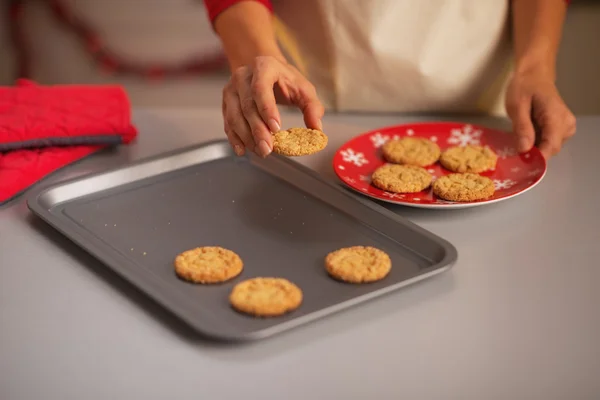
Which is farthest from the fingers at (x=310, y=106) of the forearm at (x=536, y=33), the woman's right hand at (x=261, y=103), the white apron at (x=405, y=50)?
the forearm at (x=536, y=33)

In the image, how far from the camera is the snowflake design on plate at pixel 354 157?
53.9 inches

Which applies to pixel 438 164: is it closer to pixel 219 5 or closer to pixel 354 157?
pixel 354 157

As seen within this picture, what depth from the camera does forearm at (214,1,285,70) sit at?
1492 millimetres

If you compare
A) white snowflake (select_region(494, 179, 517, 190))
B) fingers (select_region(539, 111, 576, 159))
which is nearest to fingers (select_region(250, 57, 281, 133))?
white snowflake (select_region(494, 179, 517, 190))

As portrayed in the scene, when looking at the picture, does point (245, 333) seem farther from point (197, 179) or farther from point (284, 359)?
point (197, 179)

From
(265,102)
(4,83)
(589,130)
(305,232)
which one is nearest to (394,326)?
(305,232)

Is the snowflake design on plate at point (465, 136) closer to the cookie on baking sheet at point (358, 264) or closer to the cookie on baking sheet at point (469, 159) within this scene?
the cookie on baking sheet at point (469, 159)

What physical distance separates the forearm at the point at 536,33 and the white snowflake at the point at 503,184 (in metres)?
0.29

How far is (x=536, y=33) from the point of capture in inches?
60.2

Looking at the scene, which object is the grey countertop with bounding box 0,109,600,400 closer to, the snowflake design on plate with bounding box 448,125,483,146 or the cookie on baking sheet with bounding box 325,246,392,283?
the cookie on baking sheet with bounding box 325,246,392,283

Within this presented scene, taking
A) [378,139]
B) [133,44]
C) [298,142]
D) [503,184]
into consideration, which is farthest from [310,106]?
[133,44]

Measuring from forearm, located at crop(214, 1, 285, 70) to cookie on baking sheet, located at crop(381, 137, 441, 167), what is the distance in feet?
0.91

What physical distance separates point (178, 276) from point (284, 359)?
0.72 ft

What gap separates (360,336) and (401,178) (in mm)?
403
